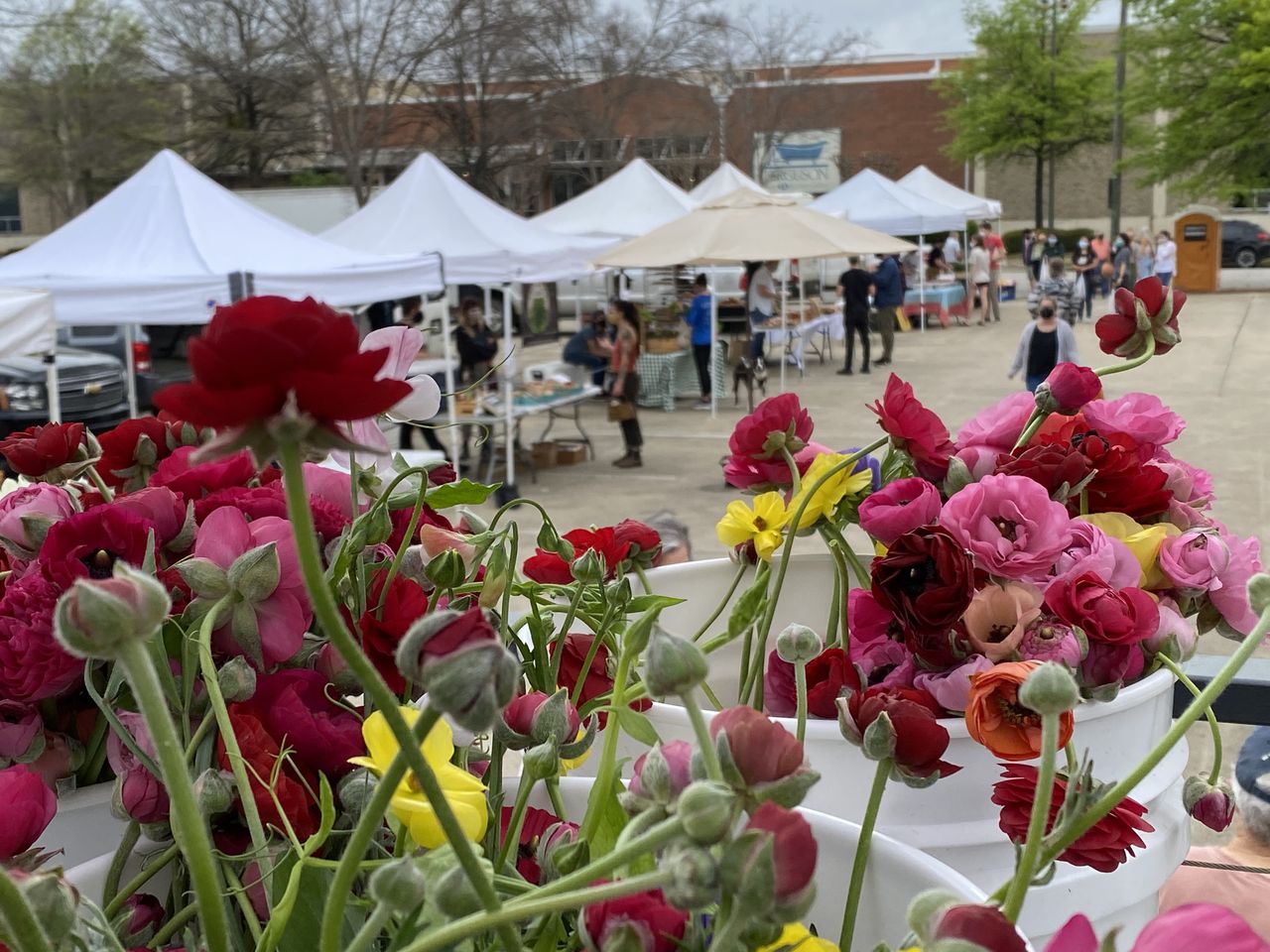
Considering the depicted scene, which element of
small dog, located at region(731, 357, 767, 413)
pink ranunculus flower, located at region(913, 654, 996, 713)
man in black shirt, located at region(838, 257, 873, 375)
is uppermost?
pink ranunculus flower, located at region(913, 654, 996, 713)

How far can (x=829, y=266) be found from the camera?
24.5 meters

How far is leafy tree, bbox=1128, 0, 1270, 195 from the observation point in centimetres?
2309

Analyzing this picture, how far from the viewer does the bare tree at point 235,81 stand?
19.6 m

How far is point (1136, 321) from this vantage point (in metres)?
0.99

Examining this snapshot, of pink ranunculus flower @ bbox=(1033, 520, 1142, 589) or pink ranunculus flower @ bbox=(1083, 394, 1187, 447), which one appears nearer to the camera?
pink ranunculus flower @ bbox=(1033, 520, 1142, 589)

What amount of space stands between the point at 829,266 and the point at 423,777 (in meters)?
24.7

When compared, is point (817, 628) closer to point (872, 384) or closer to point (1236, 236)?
point (872, 384)

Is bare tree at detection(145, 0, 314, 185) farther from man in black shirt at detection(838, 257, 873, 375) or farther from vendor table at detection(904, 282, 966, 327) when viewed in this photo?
vendor table at detection(904, 282, 966, 327)

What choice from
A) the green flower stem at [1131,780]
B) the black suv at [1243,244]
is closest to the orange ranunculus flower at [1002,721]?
the green flower stem at [1131,780]

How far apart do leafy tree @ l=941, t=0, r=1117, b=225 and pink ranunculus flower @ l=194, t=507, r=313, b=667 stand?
3406 cm

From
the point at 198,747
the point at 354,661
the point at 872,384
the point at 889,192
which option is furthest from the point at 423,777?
the point at 889,192

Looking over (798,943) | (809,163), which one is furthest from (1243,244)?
(798,943)

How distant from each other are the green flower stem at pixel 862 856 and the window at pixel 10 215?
1612 inches

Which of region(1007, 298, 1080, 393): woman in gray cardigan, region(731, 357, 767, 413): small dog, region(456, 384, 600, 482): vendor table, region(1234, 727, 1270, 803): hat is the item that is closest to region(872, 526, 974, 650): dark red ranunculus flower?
region(1234, 727, 1270, 803): hat
